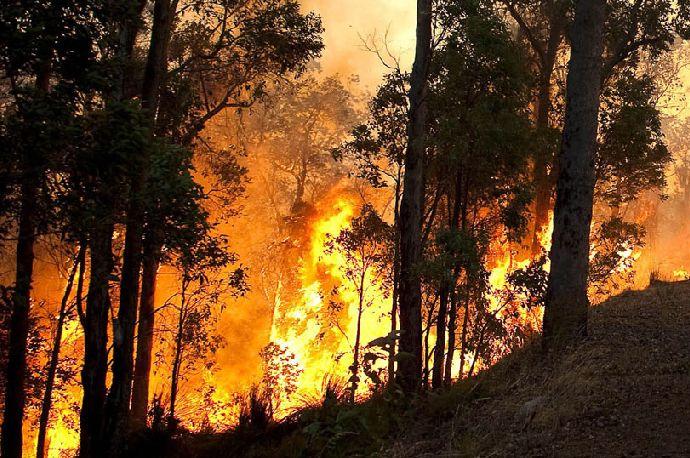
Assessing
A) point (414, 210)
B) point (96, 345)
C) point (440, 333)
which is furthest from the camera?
point (440, 333)

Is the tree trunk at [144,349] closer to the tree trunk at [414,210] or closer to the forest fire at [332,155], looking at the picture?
the forest fire at [332,155]

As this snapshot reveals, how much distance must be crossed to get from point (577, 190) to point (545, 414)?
333cm

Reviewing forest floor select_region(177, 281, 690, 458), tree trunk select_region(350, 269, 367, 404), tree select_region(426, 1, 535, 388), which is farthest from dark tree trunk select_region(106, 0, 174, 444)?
tree select_region(426, 1, 535, 388)

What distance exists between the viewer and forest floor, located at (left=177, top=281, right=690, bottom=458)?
519 cm

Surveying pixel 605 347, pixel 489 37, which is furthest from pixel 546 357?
pixel 489 37

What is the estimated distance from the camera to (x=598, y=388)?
20.4ft

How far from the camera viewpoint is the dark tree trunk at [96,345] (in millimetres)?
10383

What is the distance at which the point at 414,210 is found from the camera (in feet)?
40.5

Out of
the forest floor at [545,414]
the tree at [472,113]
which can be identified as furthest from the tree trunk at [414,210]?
the forest floor at [545,414]

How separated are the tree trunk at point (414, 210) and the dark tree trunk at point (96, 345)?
17.8 ft

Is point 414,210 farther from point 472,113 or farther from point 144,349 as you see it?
point 144,349

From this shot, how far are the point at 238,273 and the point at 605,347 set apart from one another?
1237cm

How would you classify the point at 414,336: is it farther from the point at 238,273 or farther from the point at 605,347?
the point at 238,273

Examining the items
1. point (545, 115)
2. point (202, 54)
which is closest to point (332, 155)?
point (202, 54)
